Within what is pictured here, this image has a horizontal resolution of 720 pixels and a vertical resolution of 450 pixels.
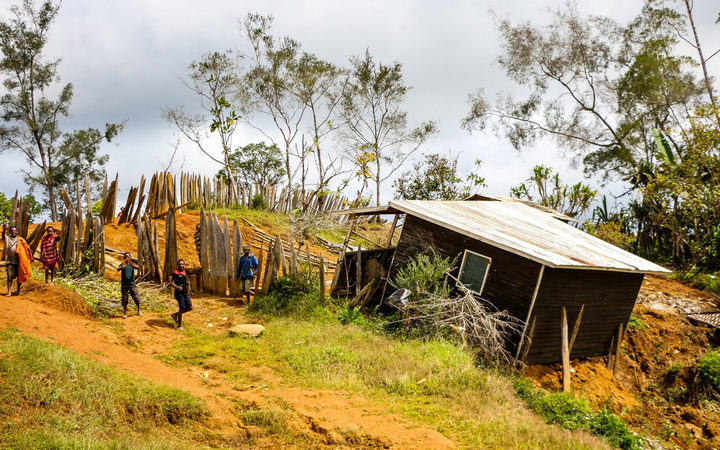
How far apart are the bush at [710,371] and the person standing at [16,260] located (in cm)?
1615

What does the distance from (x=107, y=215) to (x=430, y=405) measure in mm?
13329

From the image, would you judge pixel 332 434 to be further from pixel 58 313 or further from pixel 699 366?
pixel 699 366

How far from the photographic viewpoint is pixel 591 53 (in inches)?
1228

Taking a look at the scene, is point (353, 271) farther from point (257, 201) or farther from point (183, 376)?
point (257, 201)

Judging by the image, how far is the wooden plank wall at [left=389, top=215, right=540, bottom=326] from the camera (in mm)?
11852

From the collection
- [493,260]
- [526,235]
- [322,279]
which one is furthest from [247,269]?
[526,235]

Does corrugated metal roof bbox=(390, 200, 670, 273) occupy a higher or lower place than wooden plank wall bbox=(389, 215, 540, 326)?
higher

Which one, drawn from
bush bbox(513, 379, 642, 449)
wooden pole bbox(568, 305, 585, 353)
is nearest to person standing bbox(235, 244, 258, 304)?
bush bbox(513, 379, 642, 449)

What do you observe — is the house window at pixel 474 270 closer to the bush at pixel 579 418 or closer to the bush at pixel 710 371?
the bush at pixel 579 418

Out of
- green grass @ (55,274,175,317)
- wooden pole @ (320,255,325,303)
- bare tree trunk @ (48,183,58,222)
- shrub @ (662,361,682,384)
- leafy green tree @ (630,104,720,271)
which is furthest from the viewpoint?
bare tree trunk @ (48,183,58,222)

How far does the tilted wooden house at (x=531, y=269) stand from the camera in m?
11.9

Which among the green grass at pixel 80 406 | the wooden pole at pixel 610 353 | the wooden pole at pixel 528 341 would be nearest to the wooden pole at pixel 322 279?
the wooden pole at pixel 528 341

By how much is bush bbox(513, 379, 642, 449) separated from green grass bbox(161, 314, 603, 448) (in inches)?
18.1

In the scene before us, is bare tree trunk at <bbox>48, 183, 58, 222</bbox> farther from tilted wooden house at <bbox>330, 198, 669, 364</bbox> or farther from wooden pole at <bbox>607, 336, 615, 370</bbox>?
wooden pole at <bbox>607, 336, 615, 370</bbox>
